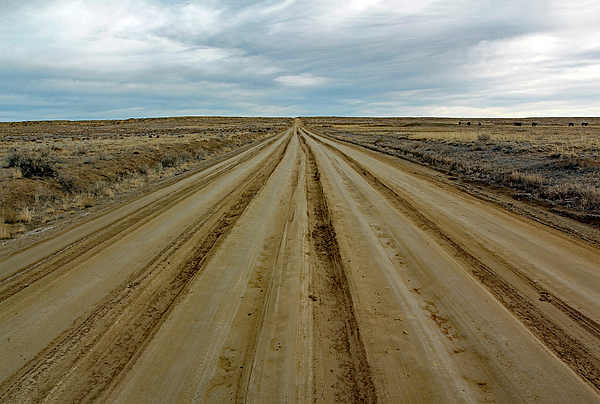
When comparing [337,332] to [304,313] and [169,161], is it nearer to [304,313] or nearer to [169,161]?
[304,313]

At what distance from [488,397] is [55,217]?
10967mm

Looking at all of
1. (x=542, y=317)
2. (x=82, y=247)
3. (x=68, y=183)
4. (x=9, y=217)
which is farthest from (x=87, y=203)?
(x=542, y=317)

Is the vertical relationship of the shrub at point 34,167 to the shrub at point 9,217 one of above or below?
above

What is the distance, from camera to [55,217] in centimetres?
955

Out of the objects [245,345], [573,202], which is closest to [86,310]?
[245,345]

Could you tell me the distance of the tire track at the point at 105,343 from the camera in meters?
3.17

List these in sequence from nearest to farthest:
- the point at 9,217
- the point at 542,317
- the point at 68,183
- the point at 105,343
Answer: the point at 105,343
the point at 542,317
the point at 9,217
the point at 68,183

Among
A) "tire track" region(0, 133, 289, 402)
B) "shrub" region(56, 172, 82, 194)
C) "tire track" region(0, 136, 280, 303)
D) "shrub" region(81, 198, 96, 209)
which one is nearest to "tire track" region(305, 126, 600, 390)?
"tire track" region(0, 133, 289, 402)

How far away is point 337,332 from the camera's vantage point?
3.95 metres

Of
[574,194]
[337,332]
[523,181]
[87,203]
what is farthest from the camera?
[523,181]

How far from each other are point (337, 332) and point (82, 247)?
5.68 m

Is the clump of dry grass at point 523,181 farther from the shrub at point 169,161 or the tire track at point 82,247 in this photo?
the shrub at point 169,161

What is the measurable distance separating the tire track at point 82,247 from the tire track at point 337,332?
4426mm

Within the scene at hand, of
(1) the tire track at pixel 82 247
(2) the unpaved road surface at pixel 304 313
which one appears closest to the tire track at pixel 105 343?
(2) the unpaved road surface at pixel 304 313
